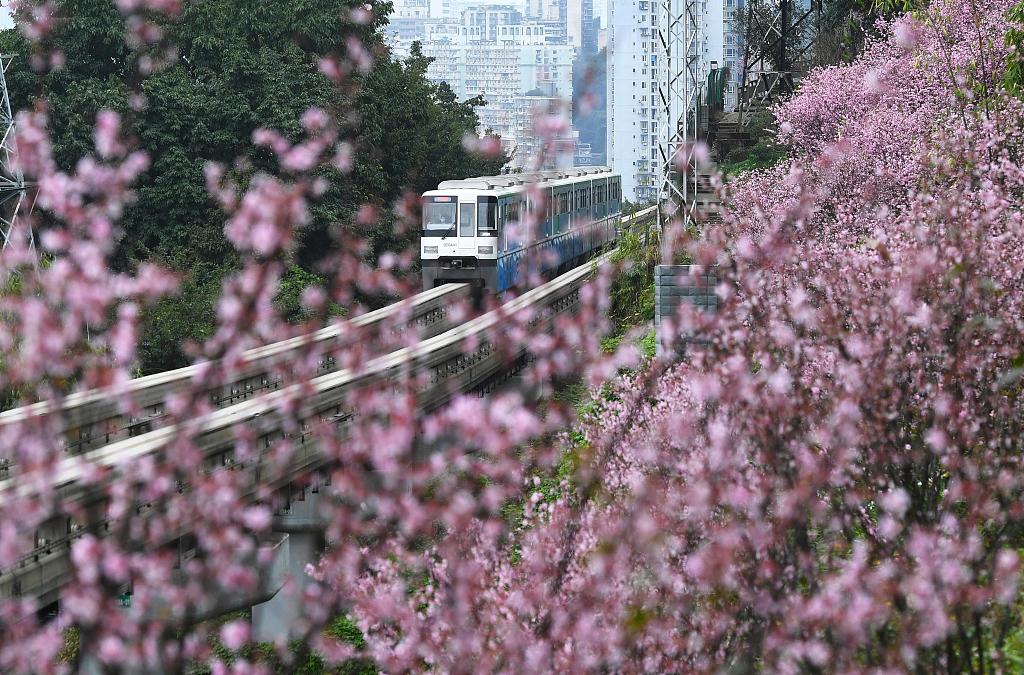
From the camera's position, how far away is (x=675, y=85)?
1858 cm

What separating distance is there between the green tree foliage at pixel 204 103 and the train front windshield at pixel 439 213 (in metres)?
4.07

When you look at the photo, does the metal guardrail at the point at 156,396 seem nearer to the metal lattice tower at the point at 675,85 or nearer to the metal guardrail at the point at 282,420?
the metal guardrail at the point at 282,420

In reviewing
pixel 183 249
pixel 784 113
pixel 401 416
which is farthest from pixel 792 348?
pixel 183 249

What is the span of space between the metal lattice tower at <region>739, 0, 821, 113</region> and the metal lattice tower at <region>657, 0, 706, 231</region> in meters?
12.1

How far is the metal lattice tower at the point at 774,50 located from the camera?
3141 cm

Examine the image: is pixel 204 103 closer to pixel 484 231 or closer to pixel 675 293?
pixel 484 231

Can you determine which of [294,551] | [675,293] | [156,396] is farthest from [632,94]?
[294,551]

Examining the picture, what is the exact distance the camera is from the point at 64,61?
29.4 meters

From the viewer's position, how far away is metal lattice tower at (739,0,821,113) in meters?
31.4

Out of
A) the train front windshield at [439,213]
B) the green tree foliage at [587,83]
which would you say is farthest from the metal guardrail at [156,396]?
the green tree foliage at [587,83]

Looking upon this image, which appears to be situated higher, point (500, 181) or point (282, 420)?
point (500, 181)

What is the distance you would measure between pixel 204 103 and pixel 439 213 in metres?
8.20

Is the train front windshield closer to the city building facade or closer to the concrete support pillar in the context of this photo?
the concrete support pillar

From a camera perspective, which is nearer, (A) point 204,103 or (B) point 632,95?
(A) point 204,103
